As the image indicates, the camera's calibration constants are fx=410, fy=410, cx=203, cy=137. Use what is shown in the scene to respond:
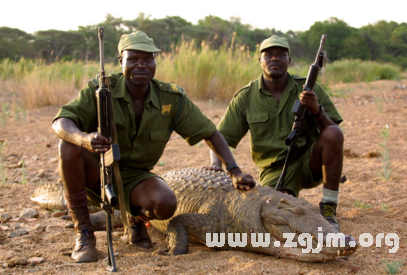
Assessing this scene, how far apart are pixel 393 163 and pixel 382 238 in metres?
2.48

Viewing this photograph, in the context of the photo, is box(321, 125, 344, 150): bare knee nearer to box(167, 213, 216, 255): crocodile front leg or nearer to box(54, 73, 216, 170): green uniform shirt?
box(54, 73, 216, 170): green uniform shirt

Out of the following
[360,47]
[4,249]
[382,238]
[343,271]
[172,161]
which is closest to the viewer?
[343,271]

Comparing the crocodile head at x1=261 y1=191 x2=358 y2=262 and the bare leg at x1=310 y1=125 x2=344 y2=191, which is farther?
the bare leg at x1=310 y1=125 x2=344 y2=191

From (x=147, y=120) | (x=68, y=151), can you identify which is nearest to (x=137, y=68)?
(x=147, y=120)

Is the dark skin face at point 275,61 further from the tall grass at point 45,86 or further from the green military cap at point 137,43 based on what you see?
the tall grass at point 45,86

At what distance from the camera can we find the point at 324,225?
269 centimetres

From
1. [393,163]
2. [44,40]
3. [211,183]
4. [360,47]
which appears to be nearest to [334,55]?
[360,47]

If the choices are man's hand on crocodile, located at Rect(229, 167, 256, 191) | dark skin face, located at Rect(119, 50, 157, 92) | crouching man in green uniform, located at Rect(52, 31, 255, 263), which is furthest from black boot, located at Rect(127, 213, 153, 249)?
dark skin face, located at Rect(119, 50, 157, 92)

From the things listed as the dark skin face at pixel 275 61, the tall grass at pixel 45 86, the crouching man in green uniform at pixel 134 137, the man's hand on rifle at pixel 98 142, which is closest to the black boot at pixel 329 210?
the crouching man in green uniform at pixel 134 137

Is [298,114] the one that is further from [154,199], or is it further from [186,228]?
[154,199]

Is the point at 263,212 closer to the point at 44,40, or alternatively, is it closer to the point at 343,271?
the point at 343,271

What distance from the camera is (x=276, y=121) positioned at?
3.89 meters

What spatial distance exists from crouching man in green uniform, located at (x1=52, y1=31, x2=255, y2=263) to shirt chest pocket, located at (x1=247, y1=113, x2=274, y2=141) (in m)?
0.71

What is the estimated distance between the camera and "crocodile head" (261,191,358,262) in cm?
252
